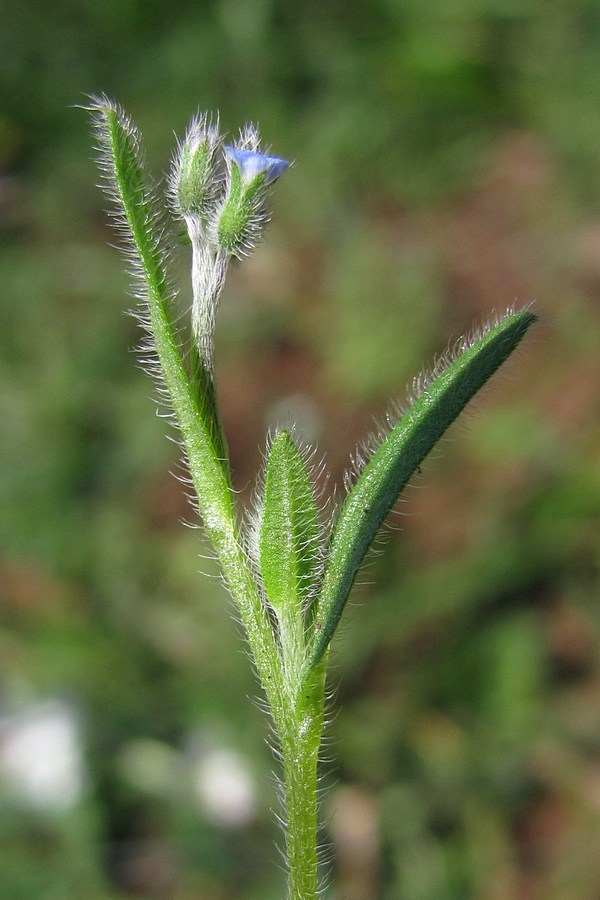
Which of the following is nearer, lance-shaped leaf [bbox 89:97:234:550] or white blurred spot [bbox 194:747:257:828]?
lance-shaped leaf [bbox 89:97:234:550]

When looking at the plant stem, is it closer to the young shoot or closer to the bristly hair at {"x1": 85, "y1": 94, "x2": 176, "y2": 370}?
the young shoot

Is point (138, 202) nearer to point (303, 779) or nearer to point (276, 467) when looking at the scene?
point (276, 467)

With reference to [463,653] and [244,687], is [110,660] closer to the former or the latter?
[244,687]

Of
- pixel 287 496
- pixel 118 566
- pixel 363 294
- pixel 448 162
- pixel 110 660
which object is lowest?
pixel 287 496

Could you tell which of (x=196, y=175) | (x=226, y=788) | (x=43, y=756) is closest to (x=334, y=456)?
(x=226, y=788)

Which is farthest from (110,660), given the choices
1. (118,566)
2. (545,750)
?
(545,750)

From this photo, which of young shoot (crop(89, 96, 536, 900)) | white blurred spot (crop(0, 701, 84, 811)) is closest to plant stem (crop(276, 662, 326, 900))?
young shoot (crop(89, 96, 536, 900))
